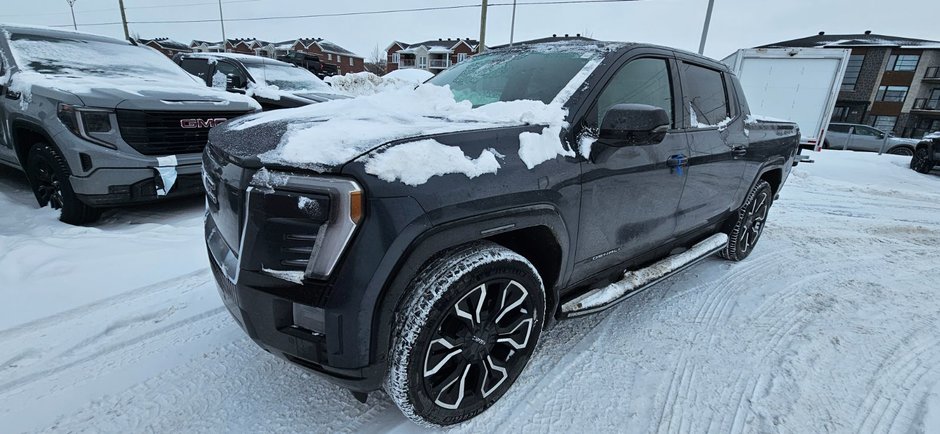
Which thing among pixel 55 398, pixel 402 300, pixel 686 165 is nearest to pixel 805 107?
pixel 686 165

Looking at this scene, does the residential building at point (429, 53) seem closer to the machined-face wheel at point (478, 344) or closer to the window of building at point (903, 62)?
the window of building at point (903, 62)

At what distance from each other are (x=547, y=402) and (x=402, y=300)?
980 mm

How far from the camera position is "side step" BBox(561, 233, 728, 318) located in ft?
7.69

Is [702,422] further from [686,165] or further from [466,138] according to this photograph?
[466,138]

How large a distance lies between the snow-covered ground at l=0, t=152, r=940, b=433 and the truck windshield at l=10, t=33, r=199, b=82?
142 cm

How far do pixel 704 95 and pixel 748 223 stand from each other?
61.5 inches

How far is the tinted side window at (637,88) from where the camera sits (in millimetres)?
2326

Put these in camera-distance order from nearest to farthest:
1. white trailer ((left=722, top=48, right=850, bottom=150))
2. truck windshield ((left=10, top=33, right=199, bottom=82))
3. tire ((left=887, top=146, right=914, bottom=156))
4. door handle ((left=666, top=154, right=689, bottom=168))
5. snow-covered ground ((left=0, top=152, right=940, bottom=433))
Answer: snow-covered ground ((left=0, top=152, right=940, bottom=433)) < door handle ((left=666, top=154, right=689, bottom=168)) < truck windshield ((left=10, top=33, right=199, bottom=82)) < white trailer ((left=722, top=48, right=850, bottom=150)) < tire ((left=887, top=146, right=914, bottom=156))

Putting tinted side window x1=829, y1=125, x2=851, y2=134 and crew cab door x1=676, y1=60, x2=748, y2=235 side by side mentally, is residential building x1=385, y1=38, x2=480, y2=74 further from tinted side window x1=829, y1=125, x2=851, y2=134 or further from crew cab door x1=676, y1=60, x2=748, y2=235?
crew cab door x1=676, y1=60, x2=748, y2=235

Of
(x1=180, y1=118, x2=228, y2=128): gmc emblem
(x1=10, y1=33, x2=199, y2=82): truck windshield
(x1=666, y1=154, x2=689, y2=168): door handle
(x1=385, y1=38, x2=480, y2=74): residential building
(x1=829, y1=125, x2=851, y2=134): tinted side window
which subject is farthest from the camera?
(x1=385, y1=38, x2=480, y2=74): residential building

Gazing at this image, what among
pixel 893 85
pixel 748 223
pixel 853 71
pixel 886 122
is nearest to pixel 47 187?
pixel 748 223

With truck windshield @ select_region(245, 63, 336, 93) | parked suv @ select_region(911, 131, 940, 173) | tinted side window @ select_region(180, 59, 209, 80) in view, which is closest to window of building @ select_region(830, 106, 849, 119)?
parked suv @ select_region(911, 131, 940, 173)

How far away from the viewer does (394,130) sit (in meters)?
1.75

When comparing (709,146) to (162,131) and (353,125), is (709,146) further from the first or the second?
(162,131)
